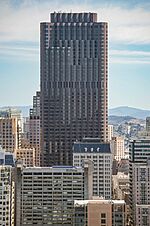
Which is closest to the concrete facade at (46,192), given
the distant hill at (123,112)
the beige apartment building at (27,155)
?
the distant hill at (123,112)

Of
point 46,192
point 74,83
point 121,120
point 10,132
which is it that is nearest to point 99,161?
point 46,192

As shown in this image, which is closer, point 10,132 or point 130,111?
point 130,111

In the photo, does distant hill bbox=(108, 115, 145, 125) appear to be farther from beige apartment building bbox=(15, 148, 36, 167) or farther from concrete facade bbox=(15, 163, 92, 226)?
concrete facade bbox=(15, 163, 92, 226)

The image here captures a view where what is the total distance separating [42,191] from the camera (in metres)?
9.08

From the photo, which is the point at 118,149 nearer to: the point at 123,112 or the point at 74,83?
the point at 74,83

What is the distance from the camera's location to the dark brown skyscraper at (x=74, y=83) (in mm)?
12922

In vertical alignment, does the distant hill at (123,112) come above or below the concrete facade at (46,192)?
above

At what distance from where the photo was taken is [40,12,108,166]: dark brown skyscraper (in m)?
12.9

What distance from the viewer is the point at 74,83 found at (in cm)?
1306

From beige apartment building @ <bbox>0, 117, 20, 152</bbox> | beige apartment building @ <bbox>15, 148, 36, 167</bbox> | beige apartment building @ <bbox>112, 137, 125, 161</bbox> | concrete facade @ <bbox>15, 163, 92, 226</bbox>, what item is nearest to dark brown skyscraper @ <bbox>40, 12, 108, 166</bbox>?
beige apartment building @ <bbox>15, 148, 36, 167</bbox>

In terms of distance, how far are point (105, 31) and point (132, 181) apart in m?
3.69

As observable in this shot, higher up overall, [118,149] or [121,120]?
[121,120]

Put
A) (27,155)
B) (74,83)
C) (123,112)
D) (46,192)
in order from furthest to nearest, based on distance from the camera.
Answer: (74,83) < (27,155) < (123,112) < (46,192)

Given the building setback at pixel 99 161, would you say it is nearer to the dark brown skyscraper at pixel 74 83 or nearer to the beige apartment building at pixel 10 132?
the dark brown skyscraper at pixel 74 83
